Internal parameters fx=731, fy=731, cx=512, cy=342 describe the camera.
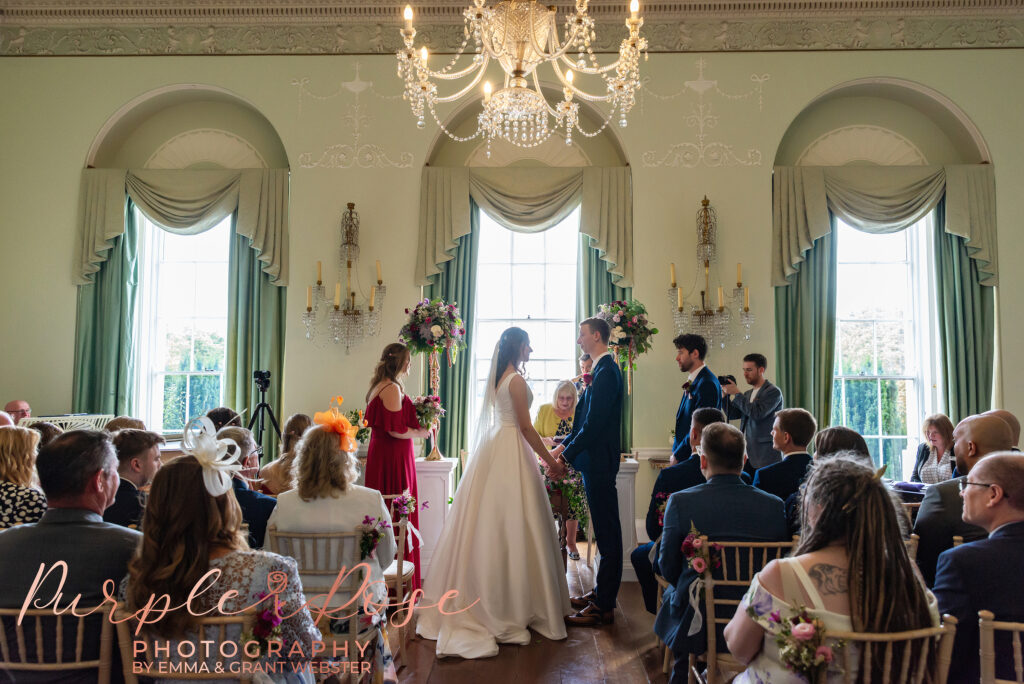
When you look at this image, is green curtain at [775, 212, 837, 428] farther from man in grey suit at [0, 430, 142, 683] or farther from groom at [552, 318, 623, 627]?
man in grey suit at [0, 430, 142, 683]

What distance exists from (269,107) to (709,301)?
14.1 feet

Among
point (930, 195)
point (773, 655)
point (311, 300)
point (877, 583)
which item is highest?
point (930, 195)

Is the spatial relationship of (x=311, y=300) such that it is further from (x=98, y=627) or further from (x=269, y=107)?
(x=98, y=627)

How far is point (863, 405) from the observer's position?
686 cm

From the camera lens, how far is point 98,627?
1.91m

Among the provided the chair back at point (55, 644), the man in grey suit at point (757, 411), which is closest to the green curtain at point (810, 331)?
the man in grey suit at point (757, 411)

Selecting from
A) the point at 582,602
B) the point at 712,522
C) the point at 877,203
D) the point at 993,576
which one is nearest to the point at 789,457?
the point at 712,522

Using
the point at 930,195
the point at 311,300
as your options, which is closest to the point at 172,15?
the point at 311,300

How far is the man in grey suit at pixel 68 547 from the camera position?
1.91 m

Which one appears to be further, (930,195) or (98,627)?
(930,195)

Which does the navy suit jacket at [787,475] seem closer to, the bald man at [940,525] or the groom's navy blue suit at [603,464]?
the bald man at [940,525]

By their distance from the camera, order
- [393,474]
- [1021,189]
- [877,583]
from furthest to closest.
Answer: [1021,189] → [393,474] → [877,583]

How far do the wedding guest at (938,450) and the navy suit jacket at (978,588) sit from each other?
271cm

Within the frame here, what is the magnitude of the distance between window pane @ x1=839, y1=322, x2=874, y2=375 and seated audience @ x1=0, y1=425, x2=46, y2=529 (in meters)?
6.43
